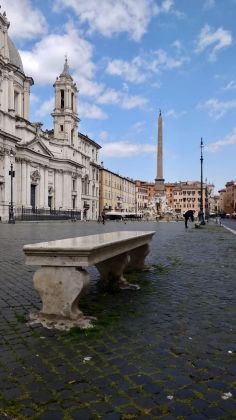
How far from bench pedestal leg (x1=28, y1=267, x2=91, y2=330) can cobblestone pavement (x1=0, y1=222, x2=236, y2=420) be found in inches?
9.0

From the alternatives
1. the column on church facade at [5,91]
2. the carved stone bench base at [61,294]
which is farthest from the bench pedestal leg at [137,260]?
the column on church facade at [5,91]

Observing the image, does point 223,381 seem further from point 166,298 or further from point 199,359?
point 166,298

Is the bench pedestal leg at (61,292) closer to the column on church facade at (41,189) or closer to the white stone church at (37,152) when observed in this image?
the white stone church at (37,152)

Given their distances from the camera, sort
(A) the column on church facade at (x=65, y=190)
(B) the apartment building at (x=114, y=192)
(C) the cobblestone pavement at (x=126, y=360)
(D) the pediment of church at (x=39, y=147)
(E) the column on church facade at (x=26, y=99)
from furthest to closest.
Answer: (B) the apartment building at (x=114, y=192), (A) the column on church facade at (x=65, y=190), (E) the column on church facade at (x=26, y=99), (D) the pediment of church at (x=39, y=147), (C) the cobblestone pavement at (x=126, y=360)

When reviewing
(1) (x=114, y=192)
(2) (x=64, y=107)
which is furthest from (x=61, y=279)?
(1) (x=114, y=192)

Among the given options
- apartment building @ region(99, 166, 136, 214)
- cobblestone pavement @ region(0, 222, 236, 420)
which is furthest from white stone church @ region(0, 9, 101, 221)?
cobblestone pavement @ region(0, 222, 236, 420)

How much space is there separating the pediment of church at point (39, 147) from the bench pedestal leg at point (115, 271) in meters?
54.8

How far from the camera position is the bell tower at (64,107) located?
236 ft

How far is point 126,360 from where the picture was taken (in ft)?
11.0

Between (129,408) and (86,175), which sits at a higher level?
(86,175)

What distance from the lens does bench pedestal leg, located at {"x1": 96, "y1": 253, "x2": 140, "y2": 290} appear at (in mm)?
6426

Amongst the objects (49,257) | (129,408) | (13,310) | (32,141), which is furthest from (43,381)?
(32,141)

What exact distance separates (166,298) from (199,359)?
7.58ft

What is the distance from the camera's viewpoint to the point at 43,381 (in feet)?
9.65
